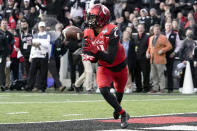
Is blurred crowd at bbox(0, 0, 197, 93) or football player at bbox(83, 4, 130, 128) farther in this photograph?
blurred crowd at bbox(0, 0, 197, 93)

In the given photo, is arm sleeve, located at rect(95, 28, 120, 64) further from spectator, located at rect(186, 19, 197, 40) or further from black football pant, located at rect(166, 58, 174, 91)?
spectator, located at rect(186, 19, 197, 40)

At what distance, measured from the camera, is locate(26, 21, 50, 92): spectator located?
18.1m

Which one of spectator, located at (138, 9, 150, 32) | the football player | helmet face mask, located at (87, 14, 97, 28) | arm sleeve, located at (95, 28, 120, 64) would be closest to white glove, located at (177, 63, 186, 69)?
spectator, located at (138, 9, 150, 32)

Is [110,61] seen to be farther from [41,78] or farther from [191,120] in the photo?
[41,78]

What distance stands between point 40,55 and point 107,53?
33.0 feet

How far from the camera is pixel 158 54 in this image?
18.1 m

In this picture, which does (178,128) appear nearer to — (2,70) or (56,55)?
(2,70)

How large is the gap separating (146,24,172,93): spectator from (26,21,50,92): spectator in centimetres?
308

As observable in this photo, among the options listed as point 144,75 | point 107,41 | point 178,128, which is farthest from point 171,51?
point 178,128

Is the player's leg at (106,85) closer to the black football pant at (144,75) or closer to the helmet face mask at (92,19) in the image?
the helmet face mask at (92,19)

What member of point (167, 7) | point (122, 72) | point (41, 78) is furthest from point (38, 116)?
point (167, 7)

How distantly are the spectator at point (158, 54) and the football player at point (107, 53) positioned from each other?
9.25 m

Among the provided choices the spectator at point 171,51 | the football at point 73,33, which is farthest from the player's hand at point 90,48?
the spectator at point 171,51

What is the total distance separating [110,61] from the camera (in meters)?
8.27
